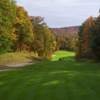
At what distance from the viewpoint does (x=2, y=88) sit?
2119cm

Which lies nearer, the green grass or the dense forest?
the green grass

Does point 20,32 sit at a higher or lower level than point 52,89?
higher

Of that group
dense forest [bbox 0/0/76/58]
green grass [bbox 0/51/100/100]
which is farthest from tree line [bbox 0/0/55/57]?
green grass [bbox 0/51/100/100]

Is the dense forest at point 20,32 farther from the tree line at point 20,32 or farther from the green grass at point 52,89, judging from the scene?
the green grass at point 52,89

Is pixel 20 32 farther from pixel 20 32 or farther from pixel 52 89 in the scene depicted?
pixel 52 89

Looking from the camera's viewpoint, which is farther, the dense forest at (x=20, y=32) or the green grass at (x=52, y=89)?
the dense forest at (x=20, y=32)

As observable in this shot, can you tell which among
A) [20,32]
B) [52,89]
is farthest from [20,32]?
[52,89]

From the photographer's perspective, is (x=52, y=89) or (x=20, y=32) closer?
(x=52, y=89)

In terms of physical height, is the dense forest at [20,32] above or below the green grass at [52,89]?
above

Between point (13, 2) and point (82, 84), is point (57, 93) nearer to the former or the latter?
point (82, 84)

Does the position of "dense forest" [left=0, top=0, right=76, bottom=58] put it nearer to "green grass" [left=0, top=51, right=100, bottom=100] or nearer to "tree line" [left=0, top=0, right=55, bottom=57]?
"tree line" [left=0, top=0, right=55, bottom=57]

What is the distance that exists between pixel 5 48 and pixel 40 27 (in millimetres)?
48274

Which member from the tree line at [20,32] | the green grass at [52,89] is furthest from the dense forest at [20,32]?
the green grass at [52,89]

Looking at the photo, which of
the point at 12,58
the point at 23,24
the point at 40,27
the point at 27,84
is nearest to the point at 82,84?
the point at 27,84
